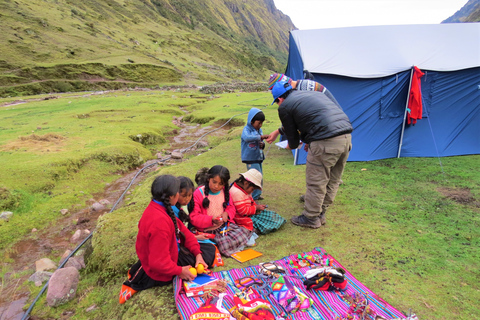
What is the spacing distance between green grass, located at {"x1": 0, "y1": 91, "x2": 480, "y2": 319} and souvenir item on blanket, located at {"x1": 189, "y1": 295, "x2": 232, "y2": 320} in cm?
29

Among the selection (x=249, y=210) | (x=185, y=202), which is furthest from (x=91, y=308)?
(x=249, y=210)

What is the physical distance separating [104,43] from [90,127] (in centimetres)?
4043

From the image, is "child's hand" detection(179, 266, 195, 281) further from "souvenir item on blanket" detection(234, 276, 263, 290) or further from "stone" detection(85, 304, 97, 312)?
"stone" detection(85, 304, 97, 312)

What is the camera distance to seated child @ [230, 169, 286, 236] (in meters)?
3.89

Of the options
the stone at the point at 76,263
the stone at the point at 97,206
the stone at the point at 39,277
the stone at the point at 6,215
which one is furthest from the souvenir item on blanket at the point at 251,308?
the stone at the point at 6,215

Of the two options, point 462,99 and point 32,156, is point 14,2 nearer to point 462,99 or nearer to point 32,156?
point 32,156

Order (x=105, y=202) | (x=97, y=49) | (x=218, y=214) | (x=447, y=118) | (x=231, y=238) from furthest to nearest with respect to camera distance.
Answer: (x=97, y=49) → (x=447, y=118) → (x=105, y=202) → (x=218, y=214) → (x=231, y=238)

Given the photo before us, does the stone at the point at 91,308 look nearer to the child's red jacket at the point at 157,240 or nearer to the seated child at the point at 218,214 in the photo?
the child's red jacket at the point at 157,240

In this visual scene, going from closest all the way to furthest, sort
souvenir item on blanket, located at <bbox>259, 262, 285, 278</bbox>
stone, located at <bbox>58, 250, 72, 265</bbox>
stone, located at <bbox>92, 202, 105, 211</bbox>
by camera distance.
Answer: souvenir item on blanket, located at <bbox>259, 262, 285, 278</bbox>, stone, located at <bbox>58, 250, 72, 265</bbox>, stone, located at <bbox>92, 202, 105, 211</bbox>

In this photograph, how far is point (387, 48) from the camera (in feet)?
23.1

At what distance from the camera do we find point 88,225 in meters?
5.47

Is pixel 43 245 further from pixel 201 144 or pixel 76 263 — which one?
pixel 201 144

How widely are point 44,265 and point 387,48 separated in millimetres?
8834

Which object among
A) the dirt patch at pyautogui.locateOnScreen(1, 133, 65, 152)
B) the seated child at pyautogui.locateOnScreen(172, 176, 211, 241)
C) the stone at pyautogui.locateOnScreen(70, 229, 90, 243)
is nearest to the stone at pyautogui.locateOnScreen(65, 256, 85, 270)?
the stone at pyautogui.locateOnScreen(70, 229, 90, 243)
